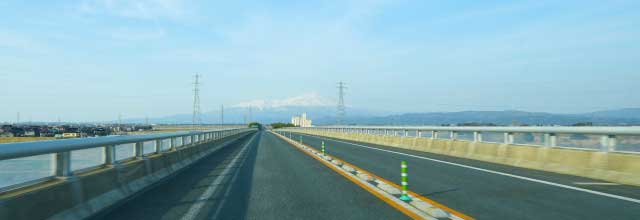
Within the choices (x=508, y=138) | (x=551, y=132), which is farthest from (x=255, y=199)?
(x=508, y=138)

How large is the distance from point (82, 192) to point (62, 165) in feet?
Answer: 1.84

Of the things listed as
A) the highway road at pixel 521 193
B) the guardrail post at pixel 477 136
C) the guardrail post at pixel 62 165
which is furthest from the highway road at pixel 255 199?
the guardrail post at pixel 477 136

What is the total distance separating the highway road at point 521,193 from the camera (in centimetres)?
859

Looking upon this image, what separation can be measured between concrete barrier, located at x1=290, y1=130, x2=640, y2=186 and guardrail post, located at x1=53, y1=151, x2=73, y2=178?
36.4 feet

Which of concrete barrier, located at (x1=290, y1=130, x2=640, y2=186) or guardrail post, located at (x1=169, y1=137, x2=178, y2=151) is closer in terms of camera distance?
concrete barrier, located at (x1=290, y1=130, x2=640, y2=186)

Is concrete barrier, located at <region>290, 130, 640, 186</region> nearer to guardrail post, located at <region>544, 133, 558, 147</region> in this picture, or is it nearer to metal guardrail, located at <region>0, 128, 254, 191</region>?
guardrail post, located at <region>544, 133, 558, 147</region>

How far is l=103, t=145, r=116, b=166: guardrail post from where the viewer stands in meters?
10.4

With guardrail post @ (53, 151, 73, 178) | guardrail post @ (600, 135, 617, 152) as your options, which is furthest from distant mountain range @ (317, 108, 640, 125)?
guardrail post @ (53, 151, 73, 178)

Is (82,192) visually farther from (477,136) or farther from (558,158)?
(477,136)

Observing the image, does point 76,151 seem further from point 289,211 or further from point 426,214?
point 426,214

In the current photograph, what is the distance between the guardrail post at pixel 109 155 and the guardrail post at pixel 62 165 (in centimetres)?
199

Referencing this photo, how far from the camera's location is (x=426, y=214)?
855cm

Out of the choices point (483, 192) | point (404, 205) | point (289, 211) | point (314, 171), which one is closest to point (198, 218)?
point (289, 211)

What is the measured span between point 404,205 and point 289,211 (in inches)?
77.5
